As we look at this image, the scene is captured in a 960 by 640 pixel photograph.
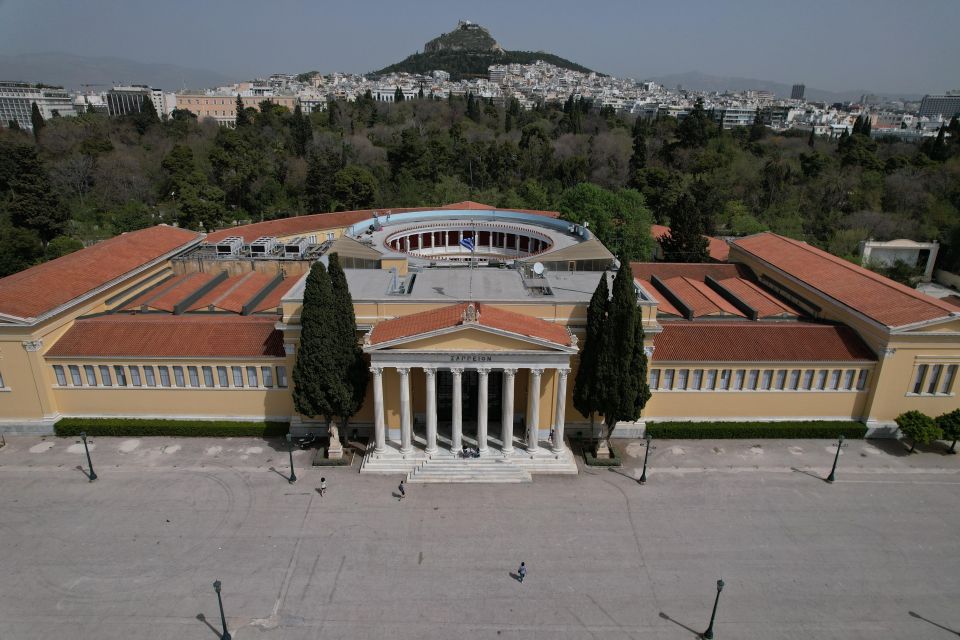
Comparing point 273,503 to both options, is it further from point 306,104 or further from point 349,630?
point 306,104

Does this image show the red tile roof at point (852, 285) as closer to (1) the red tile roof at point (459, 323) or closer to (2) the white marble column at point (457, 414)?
(1) the red tile roof at point (459, 323)

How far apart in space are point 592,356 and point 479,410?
6704 mm

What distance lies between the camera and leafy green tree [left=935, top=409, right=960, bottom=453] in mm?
33344

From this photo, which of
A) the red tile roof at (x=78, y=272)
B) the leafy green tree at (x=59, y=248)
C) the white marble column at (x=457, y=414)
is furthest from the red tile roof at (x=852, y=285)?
the leafy green tree at (x=59, y=248)

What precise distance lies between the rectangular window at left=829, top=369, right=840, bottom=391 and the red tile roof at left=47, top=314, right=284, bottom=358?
32.6 metres

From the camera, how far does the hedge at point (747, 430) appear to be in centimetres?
3488

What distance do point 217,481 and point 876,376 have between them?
37578 mm

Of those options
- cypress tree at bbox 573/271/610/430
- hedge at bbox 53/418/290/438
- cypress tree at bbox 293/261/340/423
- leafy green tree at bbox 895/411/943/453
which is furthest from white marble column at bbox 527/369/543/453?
leafy green tree at bbox 895/411/943/453

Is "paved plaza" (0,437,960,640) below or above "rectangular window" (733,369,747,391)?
below

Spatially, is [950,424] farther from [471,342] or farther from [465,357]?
[465,357]

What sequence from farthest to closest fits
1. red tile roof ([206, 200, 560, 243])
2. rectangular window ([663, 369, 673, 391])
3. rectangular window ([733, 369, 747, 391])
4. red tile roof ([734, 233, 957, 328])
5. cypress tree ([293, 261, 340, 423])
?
red tile roof ([206, 200, 560, 243]) < rectangular window ([733, 369, 747, 391]) < rectangular window ([663, 369, 673, 391]) < red tile roof ([734, 233, 957, 328]) < cypress tree ([293, 261, 340, 423])

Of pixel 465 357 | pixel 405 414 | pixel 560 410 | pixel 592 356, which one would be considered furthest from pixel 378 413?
pixel 592 356

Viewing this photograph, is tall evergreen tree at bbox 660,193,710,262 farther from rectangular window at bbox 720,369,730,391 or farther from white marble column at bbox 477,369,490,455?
white marble column at bbox 477,369,490,455

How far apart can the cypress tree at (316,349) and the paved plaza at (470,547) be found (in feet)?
12.9
